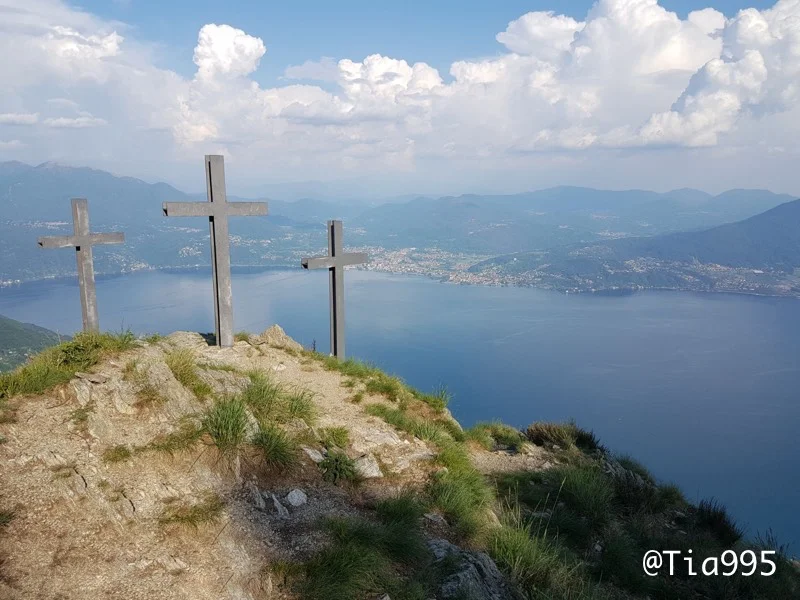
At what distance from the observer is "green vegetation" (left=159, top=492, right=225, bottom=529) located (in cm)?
370

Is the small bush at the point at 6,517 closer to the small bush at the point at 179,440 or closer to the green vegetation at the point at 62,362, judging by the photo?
the small bush at the point at 179,440

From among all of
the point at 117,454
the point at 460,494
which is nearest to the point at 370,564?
the point at 460,494

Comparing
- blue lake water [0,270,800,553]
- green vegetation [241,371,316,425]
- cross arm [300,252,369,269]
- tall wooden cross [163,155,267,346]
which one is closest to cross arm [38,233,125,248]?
tall wooden cross [163,155,267,346]

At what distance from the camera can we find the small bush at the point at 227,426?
181 inches

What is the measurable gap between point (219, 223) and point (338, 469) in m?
6.46

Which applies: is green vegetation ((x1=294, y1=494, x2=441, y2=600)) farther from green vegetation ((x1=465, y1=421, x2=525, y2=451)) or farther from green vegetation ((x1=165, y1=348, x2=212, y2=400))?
green vegetation ((x1=465, y1=421, x2=525, y2=451))

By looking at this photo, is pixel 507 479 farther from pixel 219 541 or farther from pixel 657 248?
pixel 657 248

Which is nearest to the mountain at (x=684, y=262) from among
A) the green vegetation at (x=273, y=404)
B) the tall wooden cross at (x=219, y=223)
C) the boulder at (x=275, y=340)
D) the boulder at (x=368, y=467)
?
the boulder at (x=275, y=340)

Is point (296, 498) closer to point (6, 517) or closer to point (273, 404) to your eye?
point (273, 404)

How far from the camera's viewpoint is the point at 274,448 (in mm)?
4805

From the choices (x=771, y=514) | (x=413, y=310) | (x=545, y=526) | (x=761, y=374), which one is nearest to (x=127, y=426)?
(x=545, y=526)

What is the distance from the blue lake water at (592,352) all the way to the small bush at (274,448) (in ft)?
108

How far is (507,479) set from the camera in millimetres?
7078

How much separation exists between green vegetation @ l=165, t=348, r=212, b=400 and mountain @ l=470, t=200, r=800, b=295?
125 meters
